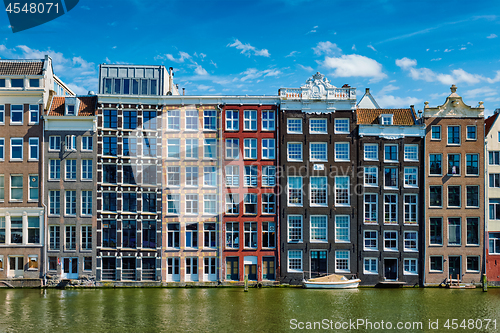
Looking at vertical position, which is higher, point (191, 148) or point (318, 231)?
point (191, 148)

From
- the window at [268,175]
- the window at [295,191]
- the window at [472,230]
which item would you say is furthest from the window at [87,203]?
the window at [472,230]

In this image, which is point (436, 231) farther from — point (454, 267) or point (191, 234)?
point (191, 234)

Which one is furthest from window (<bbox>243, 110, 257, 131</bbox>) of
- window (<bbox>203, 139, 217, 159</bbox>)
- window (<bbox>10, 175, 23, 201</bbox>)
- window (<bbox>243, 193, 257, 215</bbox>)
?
window (<bbox>10, 175, 23, 201</bbox>)

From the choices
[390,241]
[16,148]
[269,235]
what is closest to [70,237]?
[16,148]

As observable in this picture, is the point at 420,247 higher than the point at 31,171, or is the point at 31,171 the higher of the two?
the point at 31,171

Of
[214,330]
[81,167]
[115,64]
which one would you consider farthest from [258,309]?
[115,64]

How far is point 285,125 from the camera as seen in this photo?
149 feet

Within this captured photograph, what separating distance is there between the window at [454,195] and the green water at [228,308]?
940cm

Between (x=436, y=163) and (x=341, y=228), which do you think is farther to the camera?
(x=436, y=163)

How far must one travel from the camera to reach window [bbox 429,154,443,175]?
45531mm

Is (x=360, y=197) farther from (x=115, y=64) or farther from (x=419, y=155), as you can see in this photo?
(x=115, y=64)

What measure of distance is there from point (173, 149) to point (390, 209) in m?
24.8

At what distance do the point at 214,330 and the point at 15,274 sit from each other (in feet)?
91.0

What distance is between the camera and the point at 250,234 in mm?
45188
